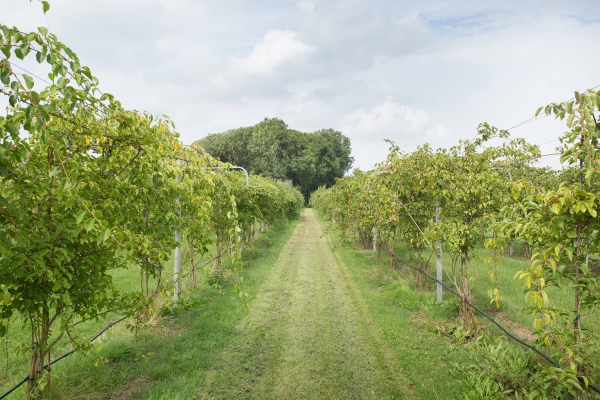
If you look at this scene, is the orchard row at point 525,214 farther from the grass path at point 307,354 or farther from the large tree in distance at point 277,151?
the large tree in distance at point 277,151

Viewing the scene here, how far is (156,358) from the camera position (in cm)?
Result: 460

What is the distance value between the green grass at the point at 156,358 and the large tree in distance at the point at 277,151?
35.9 m

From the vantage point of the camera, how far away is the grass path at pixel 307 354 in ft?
13.2

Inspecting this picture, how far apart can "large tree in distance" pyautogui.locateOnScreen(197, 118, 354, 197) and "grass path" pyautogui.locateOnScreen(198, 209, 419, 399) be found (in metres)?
35.1

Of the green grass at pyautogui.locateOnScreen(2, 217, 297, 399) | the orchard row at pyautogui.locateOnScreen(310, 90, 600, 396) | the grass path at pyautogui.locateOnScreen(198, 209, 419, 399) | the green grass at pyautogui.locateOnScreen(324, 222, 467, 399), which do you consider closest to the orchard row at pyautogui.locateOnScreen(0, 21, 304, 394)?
the green grass at pyautogui.locateOnScreen(2, 217, 297, 399)

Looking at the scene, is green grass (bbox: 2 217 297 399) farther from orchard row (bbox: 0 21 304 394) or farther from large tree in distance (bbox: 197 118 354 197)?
large tree in distance (bbox: 197 118 354 197)

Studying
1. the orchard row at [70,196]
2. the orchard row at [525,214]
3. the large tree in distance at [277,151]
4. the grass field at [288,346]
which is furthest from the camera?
the large tree in distance at [277,151]

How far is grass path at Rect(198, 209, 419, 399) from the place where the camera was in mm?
4035

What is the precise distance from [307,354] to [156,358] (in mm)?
2003

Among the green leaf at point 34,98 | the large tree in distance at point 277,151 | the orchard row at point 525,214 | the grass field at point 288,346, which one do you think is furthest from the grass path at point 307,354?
the large tree in distance at point 277,151

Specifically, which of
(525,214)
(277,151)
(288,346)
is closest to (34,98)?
(525,214)

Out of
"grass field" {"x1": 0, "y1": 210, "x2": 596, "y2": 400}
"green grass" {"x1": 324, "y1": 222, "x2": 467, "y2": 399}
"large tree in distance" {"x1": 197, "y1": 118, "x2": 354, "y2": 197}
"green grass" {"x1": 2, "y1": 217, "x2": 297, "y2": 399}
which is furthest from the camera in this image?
"large tree in distance" {"x1": 197, "y1": 118, "x2": 354, "y2": 197}

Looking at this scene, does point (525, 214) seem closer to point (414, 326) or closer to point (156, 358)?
point (414, 326)

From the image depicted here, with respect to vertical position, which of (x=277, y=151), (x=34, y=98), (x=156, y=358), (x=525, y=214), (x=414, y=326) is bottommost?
(x=414, y=326)
